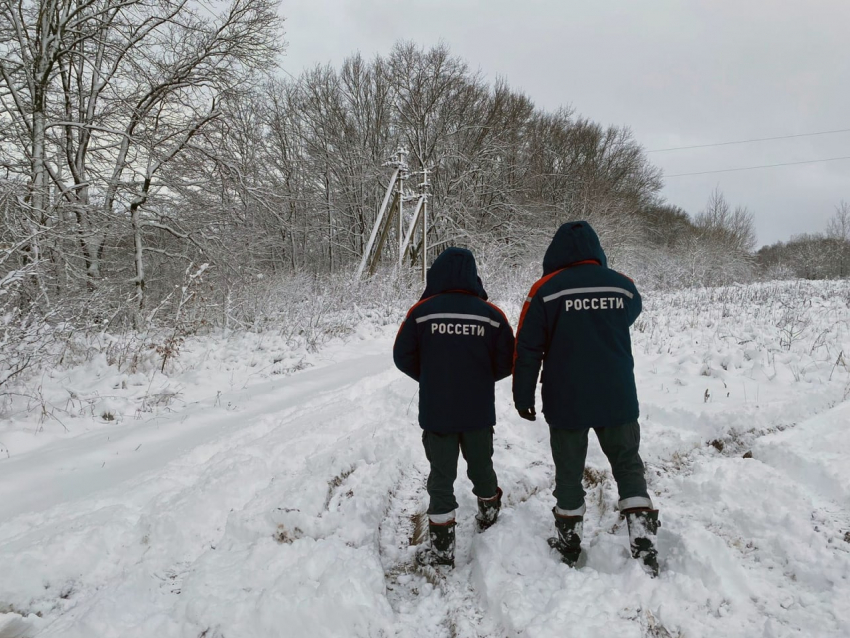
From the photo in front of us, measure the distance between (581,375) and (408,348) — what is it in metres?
1.00

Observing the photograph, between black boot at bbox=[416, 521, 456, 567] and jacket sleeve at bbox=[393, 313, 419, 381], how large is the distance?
32.9 inches

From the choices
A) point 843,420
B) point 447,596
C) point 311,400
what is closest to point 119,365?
point 311,400

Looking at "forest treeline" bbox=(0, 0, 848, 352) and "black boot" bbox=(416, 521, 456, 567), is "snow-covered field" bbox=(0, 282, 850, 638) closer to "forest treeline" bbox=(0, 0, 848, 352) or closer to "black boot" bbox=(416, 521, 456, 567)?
"black boot" bbox=(416, 521, 456, 567)

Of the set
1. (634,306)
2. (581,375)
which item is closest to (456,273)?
(581,375)

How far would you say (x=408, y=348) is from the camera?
8.68 feet

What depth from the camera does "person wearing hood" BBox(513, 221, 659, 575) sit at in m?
2.25

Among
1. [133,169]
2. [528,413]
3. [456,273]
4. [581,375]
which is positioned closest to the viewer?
[581,375]

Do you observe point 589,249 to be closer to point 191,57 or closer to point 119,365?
point 119,365

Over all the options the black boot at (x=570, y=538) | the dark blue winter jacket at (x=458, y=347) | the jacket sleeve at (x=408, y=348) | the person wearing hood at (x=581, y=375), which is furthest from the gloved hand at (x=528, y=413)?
the jacket sleeve at (x=408, y=348)

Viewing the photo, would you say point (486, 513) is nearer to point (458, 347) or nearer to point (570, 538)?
point (570, 538)

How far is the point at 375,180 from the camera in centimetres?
2456

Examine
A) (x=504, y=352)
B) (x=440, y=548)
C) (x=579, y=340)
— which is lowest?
(x=440, y=548)

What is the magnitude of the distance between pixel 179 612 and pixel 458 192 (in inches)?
958

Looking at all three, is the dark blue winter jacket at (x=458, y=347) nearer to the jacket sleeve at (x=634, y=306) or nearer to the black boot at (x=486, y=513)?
the black boot at (x=486, y=513)
